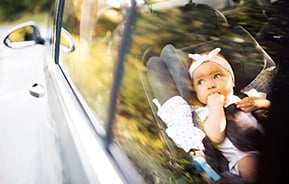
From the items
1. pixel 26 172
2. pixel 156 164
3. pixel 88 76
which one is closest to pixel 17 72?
pixel 26 172

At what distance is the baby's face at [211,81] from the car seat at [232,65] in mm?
14

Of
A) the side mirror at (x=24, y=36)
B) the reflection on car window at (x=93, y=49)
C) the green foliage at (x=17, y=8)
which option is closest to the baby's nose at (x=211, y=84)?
the reflection on car window at (x=93, y=49)

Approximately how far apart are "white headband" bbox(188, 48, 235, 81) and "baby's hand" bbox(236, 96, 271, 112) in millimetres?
41

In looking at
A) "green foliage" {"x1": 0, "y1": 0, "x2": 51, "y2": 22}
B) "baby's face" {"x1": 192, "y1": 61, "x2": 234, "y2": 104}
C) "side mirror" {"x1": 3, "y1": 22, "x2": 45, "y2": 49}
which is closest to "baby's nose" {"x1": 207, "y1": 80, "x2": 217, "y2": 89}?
"baby's face" {"x1": 192, "y1": 61, "x2": 234, "y2": 104}

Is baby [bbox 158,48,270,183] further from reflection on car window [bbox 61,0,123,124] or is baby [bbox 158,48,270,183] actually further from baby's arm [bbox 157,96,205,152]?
reflection on car window [bbox 61,0,123,124]

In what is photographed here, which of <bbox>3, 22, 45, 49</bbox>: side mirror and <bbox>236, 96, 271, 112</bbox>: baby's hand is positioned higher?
<bbox>236, 96, 271, 112</bbox>: baby's hand

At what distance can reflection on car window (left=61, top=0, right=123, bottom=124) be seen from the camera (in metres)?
1.00

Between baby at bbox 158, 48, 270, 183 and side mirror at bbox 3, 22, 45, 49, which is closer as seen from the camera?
baby at bbox 158, 48, 270, 183

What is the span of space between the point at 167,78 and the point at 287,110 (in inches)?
10.6

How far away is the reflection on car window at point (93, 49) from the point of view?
1.00 metres

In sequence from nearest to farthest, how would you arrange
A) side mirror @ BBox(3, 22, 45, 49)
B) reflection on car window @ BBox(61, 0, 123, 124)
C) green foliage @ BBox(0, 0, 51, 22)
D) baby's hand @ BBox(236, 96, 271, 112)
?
baby's hand @ BBox(236, 96, 271, 112) → reflection on car window @ BBox(61, 0, 123, 124) → side mirror @ BBox(3, 22, 45, 49) → green foliage @ BBox(0, 0, 51, 22)

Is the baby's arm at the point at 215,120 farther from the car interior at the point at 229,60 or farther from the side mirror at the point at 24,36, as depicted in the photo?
the side mirror at the point at 24,36

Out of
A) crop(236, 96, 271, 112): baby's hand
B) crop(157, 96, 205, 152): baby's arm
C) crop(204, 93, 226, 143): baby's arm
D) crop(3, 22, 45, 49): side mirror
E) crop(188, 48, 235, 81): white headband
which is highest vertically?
crop(188, 48, 235, 81): white headband

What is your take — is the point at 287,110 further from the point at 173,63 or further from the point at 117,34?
the point at 117,34
